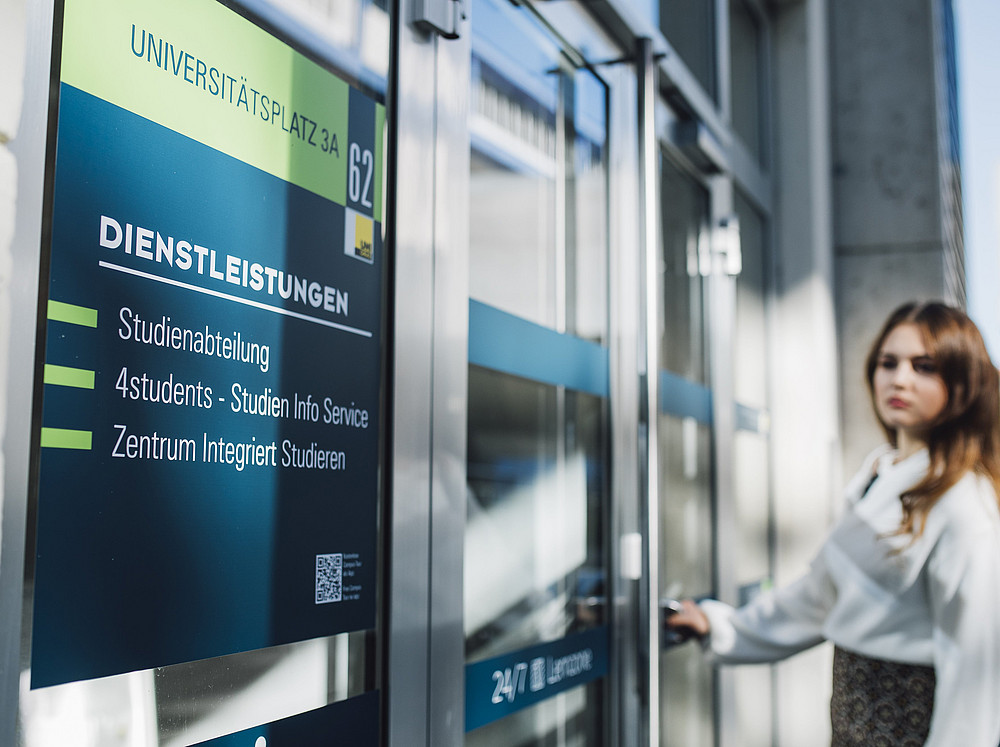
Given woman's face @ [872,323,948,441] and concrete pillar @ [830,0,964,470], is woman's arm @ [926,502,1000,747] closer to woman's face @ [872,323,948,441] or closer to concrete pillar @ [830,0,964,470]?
woman's face @ [872,323,948,441]

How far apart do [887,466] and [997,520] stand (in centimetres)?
30

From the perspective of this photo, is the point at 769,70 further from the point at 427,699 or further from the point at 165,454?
the point at 165,454

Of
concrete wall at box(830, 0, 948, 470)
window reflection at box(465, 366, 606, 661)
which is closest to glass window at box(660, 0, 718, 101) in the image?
window reflection at box(465, 366, 606, 661)

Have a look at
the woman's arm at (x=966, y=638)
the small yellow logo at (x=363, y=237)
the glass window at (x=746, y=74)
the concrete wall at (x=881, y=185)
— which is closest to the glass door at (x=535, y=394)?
the small yellow logo at (x=363, y=237)

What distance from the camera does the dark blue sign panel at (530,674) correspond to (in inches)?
65.6

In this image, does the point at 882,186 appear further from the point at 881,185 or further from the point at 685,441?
the point at 685,441

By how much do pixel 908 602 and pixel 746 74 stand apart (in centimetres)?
250

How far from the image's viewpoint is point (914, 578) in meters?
2.17

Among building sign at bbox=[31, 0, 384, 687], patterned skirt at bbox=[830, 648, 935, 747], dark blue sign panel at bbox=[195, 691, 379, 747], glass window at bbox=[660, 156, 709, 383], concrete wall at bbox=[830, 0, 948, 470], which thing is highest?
concrete wall at bbox=[830, 0, 948, 470]

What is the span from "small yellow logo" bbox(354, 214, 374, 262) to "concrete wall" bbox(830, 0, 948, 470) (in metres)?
3.55

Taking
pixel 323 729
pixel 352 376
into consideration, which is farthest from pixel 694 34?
pixel 323 729

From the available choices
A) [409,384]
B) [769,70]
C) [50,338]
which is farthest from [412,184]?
[769,70]

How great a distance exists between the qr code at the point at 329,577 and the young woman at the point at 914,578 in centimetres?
140

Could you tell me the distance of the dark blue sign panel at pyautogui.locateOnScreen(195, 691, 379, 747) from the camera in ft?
3.75
